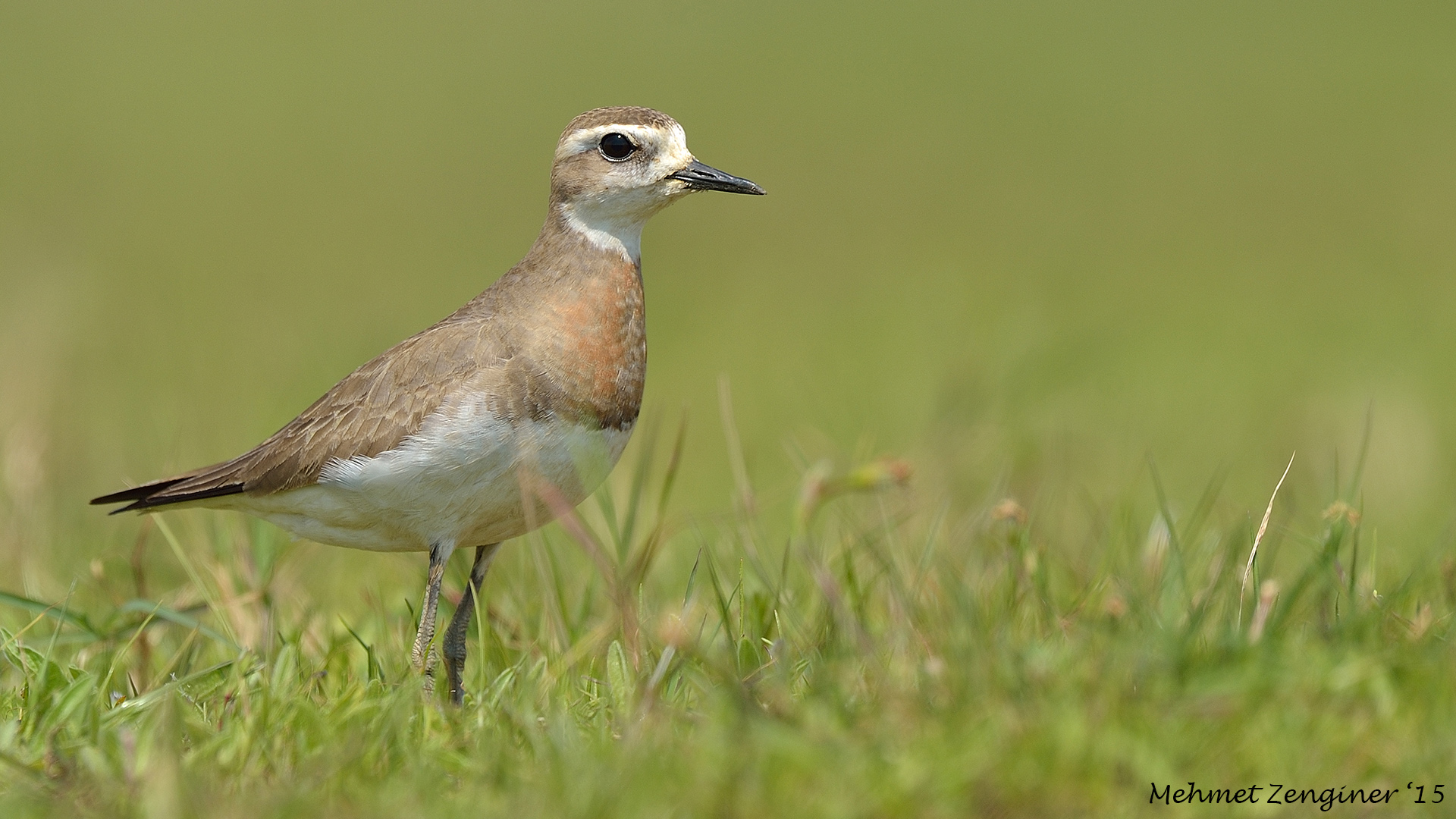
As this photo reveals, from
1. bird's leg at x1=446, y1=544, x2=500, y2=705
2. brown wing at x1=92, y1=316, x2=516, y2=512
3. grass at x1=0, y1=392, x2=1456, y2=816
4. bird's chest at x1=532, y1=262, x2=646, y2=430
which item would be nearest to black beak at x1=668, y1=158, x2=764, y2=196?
bird's chest at x1=532, y1=262, x2=646, y2=430

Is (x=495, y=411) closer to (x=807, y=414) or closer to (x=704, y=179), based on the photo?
(x=704, y=179)

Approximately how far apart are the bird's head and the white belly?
0.92 meters

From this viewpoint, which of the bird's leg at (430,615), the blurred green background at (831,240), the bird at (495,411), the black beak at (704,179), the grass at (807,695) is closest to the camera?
the grass at (807,695)

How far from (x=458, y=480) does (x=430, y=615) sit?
0.51m

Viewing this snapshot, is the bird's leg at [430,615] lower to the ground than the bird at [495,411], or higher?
lower

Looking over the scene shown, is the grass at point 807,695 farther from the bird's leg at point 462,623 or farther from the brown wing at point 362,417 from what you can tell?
the brown wing at point 362,417

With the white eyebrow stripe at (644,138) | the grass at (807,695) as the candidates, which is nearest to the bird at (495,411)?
the white eyebrow stripe at (644,138)

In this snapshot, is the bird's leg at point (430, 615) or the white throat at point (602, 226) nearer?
the bird's leg at point (430, 615)

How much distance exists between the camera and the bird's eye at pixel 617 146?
619 centimetres

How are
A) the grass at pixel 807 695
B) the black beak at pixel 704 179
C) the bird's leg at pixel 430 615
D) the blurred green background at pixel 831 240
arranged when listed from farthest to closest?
1. the blurred green background at pixel 831 240
2. the black beak at pixel 704 179
3. the bird's leg at pixel 430 615
4. the grass at pixel 807 695

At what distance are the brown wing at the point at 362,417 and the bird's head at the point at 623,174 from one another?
2.12 ft

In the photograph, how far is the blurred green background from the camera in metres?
9.37

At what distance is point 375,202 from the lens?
871 inches

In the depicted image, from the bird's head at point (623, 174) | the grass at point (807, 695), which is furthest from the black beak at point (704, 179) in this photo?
the grass at point (807, 695)
